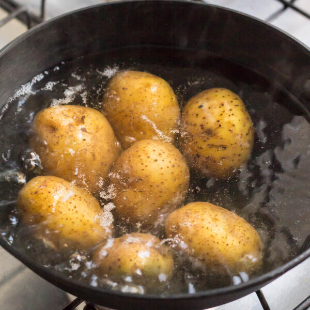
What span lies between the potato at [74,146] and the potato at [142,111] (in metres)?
0.05

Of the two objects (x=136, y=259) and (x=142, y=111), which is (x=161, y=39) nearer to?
(x=142, y=111)

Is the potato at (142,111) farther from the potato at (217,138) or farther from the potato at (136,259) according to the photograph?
the potato at (136,259)

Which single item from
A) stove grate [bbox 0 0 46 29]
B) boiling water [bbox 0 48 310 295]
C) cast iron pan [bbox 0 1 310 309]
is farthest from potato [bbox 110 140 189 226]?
stove grate [bbox 0 0 46 29]

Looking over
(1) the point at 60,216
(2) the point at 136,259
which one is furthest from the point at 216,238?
(1) the point at 60,216

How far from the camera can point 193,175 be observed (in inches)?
28.8

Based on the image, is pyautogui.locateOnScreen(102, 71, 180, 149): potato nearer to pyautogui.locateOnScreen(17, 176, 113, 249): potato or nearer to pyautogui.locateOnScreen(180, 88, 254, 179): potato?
pyautogui.locateOnScreen(180, 88, 254, 179): potato

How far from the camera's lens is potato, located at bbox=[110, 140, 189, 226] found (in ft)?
2.20

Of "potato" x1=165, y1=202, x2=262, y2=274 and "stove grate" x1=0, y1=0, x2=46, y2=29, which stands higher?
"stove grate" x1=0, y1=0, x2=46, y2=29

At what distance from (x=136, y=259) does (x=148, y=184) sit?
Result: 0.49ft

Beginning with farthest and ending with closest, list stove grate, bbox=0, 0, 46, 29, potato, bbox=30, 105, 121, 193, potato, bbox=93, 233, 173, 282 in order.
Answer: stove grate, bbox=0, 0, 46, 29 → potato, bbox=30, 105, 121, 193 → potato, bbox=93, 233, 173, 282

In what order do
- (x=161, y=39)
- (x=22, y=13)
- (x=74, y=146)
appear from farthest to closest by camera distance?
(x=22, y=13), (x=161, y=39), (x=74, y=146)

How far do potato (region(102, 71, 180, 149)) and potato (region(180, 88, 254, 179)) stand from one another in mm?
44

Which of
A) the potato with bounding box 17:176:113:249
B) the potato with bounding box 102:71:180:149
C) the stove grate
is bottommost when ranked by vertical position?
the potato with bounding box 17:176:113:249

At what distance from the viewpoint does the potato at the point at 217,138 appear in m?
0.74
